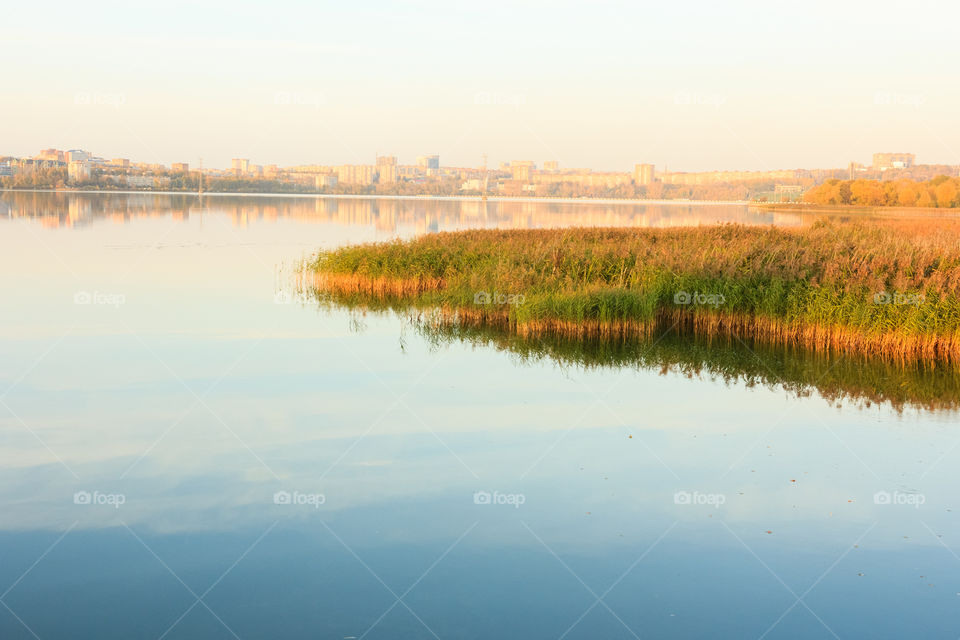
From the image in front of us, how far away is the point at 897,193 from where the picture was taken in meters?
77.9

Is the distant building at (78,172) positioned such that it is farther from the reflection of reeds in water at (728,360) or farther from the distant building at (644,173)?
the reflection of reeds in water at (728,360)

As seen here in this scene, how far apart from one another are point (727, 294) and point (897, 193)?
69618 millimetres

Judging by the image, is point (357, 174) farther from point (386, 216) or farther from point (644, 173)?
point (386, 216)

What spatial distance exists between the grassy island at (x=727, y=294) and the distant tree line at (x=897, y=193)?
203 feet

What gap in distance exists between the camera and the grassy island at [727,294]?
49.1 ft

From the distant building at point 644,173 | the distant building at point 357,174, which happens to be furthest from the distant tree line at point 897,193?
the distant building at point 357,174

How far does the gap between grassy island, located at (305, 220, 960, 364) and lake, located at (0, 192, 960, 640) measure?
1.04 meters

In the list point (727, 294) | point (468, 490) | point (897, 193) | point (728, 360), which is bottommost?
point (468, 490)

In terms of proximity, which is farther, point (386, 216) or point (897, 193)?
point (897, 193)

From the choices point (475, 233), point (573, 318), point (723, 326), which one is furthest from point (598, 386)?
point (475, 233)

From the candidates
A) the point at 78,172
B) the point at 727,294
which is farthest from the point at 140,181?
the point at 727,294

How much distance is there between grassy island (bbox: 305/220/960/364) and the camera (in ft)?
49.1

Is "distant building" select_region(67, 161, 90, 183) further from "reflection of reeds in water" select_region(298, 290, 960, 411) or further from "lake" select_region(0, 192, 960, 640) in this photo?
"reflection of reeds in water" select_region(298, 290, 960, 411)

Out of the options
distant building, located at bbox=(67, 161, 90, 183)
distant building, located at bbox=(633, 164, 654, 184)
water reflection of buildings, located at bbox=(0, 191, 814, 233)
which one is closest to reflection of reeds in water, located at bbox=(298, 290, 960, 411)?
water reflection of buildings, located at bbox=(0, 191, 814, 233)
